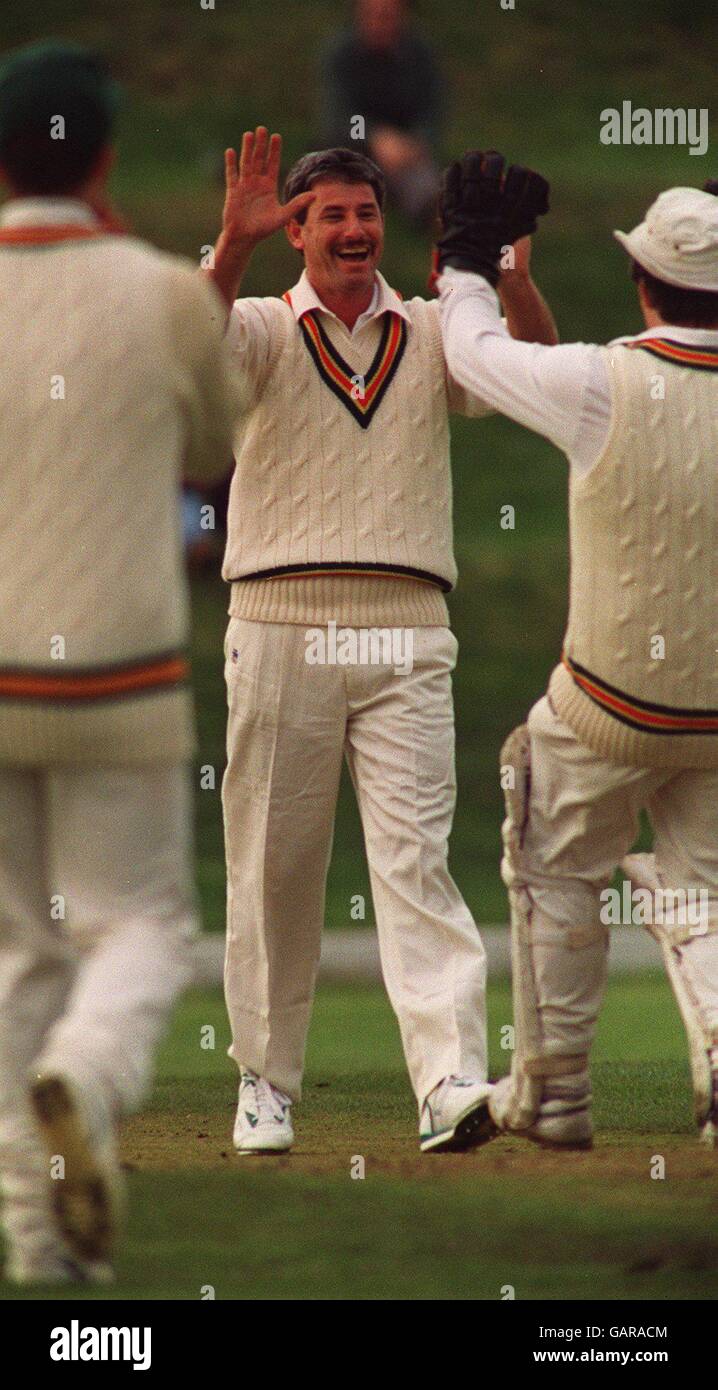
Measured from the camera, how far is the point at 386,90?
18.7 m

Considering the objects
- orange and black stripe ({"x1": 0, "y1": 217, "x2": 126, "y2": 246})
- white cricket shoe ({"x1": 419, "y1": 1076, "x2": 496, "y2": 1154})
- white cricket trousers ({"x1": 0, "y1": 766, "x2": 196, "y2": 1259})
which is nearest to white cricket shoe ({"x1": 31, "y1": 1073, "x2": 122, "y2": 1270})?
white cricket trousers ({"x1": 0, "y1": 766, "x2": 196, "y2": 1259})

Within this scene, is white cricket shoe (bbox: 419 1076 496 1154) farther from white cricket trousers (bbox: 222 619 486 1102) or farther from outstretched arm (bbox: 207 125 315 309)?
outstretched arm (bbox: 207 125 315 309)

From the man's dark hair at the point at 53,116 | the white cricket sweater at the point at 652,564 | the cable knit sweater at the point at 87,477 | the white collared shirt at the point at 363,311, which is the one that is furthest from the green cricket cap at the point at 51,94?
the white collared shirt at the point at 363,311

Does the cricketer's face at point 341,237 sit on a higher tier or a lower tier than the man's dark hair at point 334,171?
lower

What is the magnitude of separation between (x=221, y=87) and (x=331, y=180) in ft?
55.7

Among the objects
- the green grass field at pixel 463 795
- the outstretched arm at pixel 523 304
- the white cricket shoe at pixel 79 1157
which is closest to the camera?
the white cricket shoe at pixel 79 1157

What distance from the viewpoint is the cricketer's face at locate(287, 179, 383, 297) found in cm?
652

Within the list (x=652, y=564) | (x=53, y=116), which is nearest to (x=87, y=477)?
(x=53, y=116)

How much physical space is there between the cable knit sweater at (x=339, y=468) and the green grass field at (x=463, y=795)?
133cm

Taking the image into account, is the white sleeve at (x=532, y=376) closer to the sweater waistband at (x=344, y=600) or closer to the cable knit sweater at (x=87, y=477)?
the sweater waistband at (x=344, y=600)

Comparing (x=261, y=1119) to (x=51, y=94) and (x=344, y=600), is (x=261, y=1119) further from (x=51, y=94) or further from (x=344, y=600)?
Result: (x=51, y=94)

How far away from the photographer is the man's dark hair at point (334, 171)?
21.5 feet

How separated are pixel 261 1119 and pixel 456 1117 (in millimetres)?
714

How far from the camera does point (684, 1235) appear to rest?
489cm
